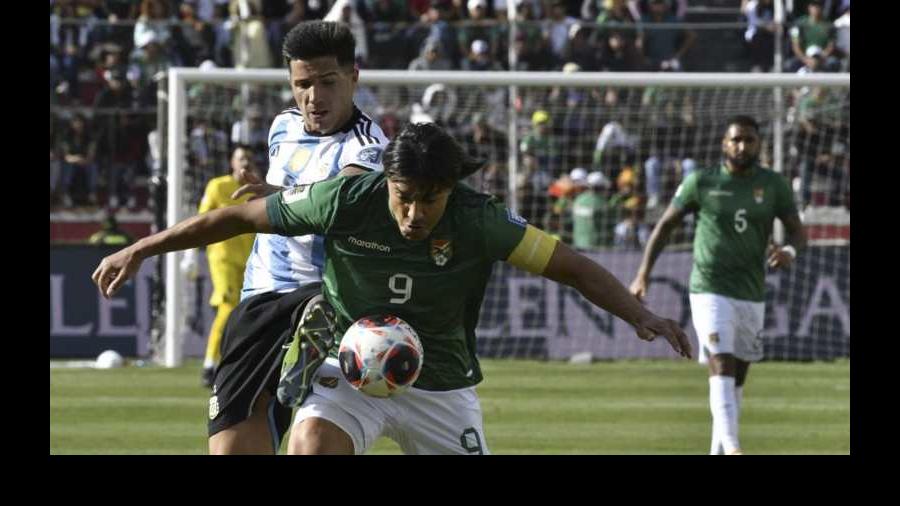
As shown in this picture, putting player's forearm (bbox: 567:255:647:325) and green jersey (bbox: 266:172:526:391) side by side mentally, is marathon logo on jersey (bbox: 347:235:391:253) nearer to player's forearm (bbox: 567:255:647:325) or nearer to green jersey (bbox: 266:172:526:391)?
green jersey (bbox: 266:172:526:391)

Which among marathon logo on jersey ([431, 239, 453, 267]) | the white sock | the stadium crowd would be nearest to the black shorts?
marathon logo on jersey ([431, 239, 453, 267])

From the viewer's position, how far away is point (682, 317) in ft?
64.3

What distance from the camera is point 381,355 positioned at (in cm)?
611

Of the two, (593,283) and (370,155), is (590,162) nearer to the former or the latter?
(370,155)

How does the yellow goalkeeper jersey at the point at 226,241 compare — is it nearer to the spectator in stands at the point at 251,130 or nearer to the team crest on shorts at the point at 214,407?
the spectator in stands at the point at 251,130

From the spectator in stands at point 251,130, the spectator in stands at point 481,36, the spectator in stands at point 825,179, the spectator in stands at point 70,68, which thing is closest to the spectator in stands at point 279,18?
the spectator in stands at point 251,130

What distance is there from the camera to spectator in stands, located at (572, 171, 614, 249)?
2030 cm

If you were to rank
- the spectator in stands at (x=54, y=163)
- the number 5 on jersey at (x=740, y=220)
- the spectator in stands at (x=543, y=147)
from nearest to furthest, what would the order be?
the number 5 on jersey at (x=740, y=220), the spectator in stands at (x=543, y=147), the spectator in stands at (x=54, y=163)

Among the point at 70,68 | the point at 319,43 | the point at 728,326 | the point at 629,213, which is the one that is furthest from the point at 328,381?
the point at 70,68

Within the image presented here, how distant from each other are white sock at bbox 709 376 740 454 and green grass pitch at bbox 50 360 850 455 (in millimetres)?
577

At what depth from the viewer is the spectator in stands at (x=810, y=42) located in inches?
915

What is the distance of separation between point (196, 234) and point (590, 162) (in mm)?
16337

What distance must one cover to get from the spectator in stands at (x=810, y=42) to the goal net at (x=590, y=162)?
201 cm

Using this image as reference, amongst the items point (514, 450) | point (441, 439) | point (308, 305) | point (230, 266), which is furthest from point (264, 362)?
point (230, 266)
